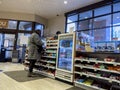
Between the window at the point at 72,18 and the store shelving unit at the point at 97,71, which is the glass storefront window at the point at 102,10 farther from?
the store shelving unit at the point at 97,71

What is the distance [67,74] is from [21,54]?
18.9 feet

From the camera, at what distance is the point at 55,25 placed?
8.94 metres

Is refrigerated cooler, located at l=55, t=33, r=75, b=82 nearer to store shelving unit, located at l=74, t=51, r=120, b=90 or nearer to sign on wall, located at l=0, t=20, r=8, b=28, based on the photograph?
store shelving unit, located at l=74, t=51, r=120, b=90

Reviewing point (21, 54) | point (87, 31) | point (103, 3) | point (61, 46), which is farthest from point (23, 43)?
point (103, 3)

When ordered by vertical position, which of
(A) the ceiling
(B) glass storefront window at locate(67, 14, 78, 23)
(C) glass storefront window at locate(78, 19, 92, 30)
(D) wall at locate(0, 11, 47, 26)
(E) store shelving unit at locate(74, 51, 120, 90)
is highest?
(A) the ceiling

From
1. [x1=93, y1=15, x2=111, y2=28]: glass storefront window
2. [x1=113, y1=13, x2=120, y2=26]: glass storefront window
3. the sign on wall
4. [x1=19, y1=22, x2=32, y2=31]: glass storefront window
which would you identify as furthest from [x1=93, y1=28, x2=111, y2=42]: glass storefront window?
the sign on wall

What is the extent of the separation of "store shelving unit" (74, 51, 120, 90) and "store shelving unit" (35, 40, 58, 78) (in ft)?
3.21

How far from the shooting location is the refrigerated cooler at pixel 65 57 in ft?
11.9

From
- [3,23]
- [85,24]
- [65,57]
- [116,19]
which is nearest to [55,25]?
[85,24]

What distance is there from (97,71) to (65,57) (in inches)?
43.6

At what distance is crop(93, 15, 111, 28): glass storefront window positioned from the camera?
612 cm

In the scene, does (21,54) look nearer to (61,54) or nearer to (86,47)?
(61,54)

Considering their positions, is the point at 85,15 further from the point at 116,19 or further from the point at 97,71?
the point at 97,71

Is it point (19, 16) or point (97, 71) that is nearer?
point (97, 71)
